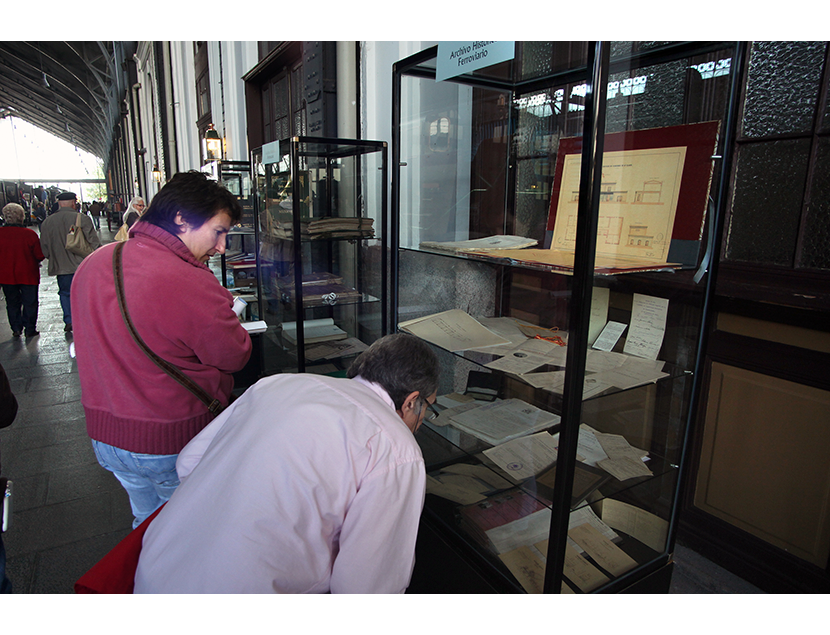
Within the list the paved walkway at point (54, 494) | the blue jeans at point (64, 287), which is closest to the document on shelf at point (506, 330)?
the paved walkway at point (54, 494)

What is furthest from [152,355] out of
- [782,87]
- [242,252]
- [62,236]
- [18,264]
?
[18,264]

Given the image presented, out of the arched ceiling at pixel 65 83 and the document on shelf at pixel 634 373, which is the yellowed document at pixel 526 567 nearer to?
the document on shelf at pixel 634 373

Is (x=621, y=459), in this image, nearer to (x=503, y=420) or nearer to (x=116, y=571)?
(x=503, y=420)

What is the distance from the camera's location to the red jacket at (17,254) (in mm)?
5387

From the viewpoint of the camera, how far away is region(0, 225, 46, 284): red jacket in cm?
539

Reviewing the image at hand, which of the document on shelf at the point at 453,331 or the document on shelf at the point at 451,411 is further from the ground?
the document on shelf at the point at 453,331

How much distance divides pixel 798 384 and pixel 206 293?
80.5 inches

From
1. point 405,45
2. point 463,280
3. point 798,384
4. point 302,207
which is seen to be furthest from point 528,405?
point 405,45

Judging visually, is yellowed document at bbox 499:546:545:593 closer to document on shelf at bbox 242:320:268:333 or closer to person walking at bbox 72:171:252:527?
person walking at bbox 72:171:252:527

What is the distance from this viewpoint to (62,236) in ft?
17.9

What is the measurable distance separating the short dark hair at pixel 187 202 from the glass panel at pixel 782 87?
192 cm

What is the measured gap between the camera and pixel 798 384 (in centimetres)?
175

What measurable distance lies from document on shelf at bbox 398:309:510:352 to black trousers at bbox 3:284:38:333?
5.66 m
